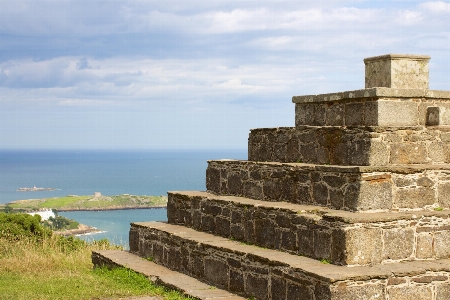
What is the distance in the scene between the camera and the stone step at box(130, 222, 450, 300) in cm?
688

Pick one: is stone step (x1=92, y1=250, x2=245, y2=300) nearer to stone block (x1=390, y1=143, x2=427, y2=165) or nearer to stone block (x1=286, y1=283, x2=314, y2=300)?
stone block (x1=286, y1=283, x2=314, y2=300)

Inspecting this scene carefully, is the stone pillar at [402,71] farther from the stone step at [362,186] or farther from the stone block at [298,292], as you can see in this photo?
the stone block at [298,292]

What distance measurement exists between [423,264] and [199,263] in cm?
361

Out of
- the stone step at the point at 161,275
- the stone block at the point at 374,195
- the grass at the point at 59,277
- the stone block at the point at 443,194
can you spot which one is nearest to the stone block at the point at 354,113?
the stone block at the point at 374,195

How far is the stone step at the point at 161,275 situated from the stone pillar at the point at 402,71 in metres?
3.78

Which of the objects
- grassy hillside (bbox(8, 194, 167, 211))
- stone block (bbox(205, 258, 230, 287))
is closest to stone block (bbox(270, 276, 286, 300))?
stone block (bbox(205, 258, 230, 287))

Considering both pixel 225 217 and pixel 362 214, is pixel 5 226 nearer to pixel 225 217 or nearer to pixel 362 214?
pixel 225 217

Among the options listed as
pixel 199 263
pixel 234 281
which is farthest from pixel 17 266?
pixel 234 281

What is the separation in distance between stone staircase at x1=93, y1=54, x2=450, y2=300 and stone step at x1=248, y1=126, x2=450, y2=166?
15mm

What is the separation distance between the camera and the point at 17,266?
39.3 ft

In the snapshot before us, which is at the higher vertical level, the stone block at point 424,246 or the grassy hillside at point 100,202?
the stone block at point 424,246

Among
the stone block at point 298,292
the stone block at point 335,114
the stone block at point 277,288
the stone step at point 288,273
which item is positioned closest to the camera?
the stone step at point 288,273

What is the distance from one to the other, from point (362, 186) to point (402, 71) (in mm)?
2215

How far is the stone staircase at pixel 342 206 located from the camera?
7.29 metres
